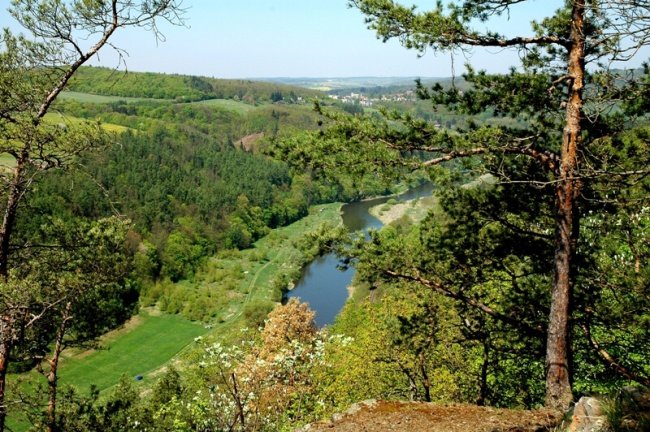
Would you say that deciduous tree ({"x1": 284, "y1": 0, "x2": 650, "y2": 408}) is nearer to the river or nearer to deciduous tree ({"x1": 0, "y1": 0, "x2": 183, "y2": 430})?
deciduous tree ({"x1": 0, "y1": 0, "x2": 183, "y2": 430})

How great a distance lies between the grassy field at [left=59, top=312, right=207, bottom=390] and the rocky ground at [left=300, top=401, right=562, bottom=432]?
107ft

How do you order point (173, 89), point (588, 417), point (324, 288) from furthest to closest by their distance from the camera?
point (173, 89)
point (324, 288)
point (588, 417)

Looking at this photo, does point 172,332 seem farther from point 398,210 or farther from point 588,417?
point 588,417

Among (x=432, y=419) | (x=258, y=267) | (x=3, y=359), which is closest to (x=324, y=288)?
(x=258, y=267)

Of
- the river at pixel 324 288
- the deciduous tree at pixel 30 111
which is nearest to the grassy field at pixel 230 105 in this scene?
the river at pixel 324 288

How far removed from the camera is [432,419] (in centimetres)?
658

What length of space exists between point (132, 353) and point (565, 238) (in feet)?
138

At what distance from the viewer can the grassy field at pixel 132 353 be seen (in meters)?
37.9

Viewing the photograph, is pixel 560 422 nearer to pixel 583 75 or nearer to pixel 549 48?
pixel 583 75

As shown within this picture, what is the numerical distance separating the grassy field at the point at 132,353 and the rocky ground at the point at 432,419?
107ft

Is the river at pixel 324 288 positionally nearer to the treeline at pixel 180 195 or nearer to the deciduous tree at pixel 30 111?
the treeline at pixel 180 195

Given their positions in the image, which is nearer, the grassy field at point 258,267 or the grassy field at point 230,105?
the grassy field at point 258,267

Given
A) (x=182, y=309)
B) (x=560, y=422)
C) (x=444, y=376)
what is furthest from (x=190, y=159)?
(x=560, y=422)

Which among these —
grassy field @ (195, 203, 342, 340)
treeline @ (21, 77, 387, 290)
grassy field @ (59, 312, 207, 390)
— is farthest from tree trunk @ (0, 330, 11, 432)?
treeline @ (21, 77, 387, 290)
